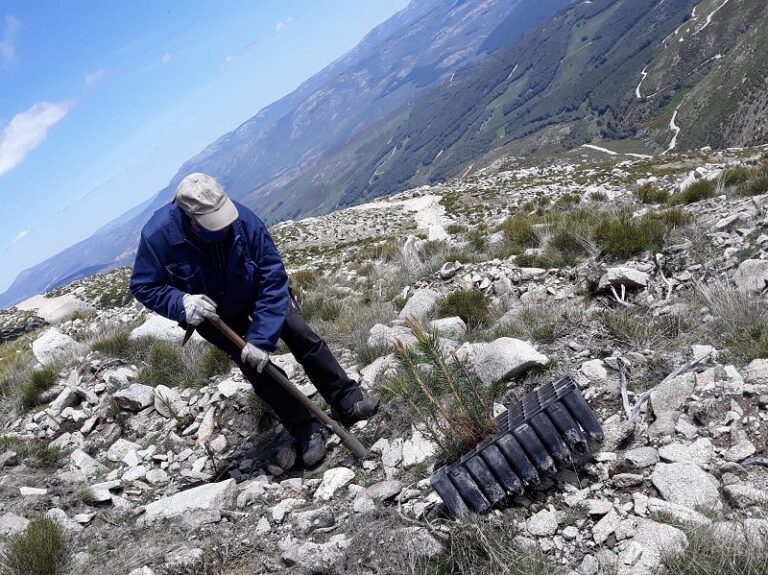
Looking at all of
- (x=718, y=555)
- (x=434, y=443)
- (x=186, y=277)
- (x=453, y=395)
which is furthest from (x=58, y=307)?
(x=718, y=555)

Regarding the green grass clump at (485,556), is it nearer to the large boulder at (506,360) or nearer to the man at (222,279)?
the large boulder at (506,360)

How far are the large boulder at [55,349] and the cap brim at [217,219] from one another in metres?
→ 5.87

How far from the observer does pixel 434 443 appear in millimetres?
3699

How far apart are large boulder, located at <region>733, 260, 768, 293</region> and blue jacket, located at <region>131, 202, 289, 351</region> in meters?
4.07

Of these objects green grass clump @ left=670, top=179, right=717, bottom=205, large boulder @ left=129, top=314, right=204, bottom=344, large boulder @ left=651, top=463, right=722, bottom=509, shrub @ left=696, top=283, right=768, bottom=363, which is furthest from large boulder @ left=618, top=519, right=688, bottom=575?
green grass clump @ left=670, top=179, right=717, bottom=205

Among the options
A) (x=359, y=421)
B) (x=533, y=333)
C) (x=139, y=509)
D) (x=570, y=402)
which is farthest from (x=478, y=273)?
(x=139, y=509)

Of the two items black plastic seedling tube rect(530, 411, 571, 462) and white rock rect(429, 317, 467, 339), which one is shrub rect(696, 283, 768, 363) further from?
white rock rect(429, 317, 467, 339)

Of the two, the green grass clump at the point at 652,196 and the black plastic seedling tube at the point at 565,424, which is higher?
the black plastic seedling tube at the point at 565,424

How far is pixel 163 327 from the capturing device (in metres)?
7.86

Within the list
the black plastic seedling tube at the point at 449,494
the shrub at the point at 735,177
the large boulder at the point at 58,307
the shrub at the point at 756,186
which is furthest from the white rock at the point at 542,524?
the large boulder at the point at 58,307

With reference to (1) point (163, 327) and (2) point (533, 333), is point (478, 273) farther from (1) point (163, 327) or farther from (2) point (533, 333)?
(1) point (163, 327)

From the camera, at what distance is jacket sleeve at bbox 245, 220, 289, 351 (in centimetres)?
393

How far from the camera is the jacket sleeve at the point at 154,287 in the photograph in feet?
12.5

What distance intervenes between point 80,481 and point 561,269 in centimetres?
604
